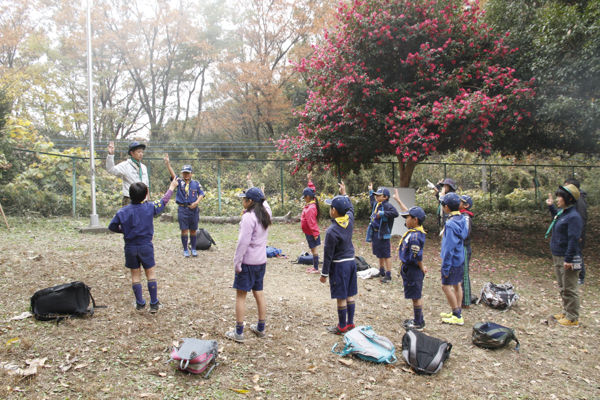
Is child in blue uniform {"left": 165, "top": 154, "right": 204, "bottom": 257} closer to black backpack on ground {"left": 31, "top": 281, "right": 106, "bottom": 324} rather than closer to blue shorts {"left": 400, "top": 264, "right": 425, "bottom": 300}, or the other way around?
black backpack on ground {"left": 31, "top": 281, "right": 106, "bottom": 324}

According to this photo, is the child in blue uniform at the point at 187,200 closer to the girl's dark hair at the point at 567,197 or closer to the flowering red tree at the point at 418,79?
the flowering red tree at the point at 418,79

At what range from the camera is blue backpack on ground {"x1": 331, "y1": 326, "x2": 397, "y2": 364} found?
12.8ft

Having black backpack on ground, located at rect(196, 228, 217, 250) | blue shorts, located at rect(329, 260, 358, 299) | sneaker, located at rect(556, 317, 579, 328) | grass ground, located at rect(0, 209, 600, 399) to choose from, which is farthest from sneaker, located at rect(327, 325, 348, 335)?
black backpack on ground, located at rect(196, 228, 217, 250)

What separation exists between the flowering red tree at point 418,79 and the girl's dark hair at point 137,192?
6.80 meters

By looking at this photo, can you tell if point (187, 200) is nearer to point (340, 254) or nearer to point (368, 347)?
point (340, 254)

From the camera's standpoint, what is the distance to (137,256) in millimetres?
4336

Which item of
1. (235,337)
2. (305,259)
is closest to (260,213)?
(235,337)

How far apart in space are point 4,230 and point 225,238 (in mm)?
5433

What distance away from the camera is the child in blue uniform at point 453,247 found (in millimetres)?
4746

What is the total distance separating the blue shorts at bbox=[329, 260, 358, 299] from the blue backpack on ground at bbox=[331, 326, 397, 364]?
464mm

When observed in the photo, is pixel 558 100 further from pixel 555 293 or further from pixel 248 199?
pixel 248 199

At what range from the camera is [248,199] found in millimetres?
4090

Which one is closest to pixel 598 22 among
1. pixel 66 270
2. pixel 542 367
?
pixel 542 367

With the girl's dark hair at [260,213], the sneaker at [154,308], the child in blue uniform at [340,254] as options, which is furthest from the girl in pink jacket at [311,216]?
the sneaker at [154,308]
